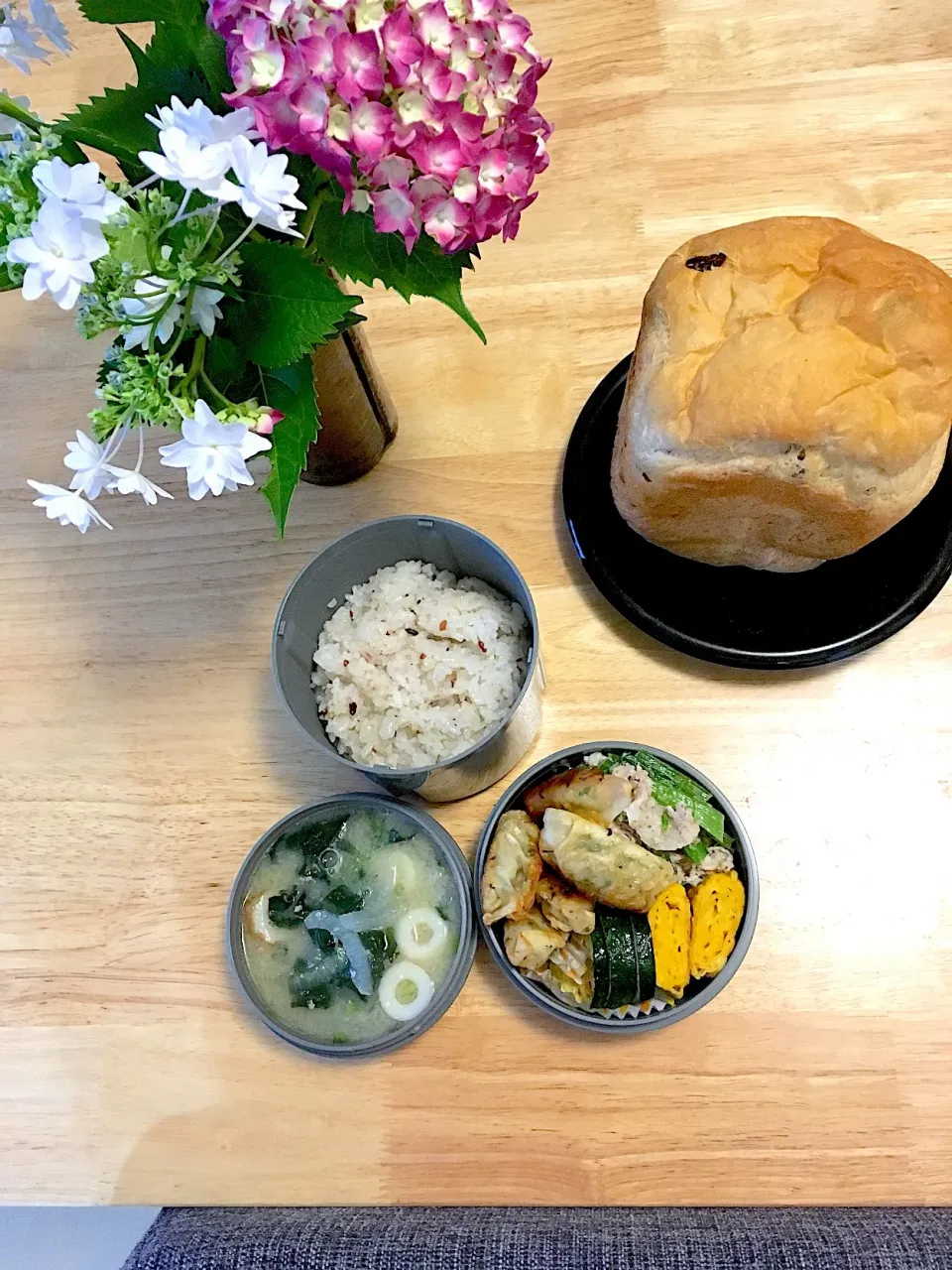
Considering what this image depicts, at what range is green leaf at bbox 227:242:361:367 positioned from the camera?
2.00 feet

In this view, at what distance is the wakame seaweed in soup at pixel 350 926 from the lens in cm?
81

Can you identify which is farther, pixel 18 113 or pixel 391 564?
pixel 391 564

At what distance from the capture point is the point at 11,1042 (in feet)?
2.94

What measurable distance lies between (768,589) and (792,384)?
0.22 metres

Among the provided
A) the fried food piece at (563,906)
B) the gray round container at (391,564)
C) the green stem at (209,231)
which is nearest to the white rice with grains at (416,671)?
the gray round container at (391,564)

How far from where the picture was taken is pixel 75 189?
48cm

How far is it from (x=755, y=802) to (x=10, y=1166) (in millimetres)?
749

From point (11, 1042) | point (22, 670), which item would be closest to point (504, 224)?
point (22, 670)

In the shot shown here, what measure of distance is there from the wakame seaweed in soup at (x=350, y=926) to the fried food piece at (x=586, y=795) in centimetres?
11

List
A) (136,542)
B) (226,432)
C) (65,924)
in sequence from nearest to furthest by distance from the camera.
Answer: (226,432) → (65,924) → (136,542)

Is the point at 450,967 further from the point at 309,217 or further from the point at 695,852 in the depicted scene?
the point at 309,217

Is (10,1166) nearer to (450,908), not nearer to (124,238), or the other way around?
(450,908)

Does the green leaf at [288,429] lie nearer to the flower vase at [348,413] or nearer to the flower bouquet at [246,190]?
the flower bouquet at [246,190]

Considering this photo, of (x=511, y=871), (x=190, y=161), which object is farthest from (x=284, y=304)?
(x=511, y=871)
